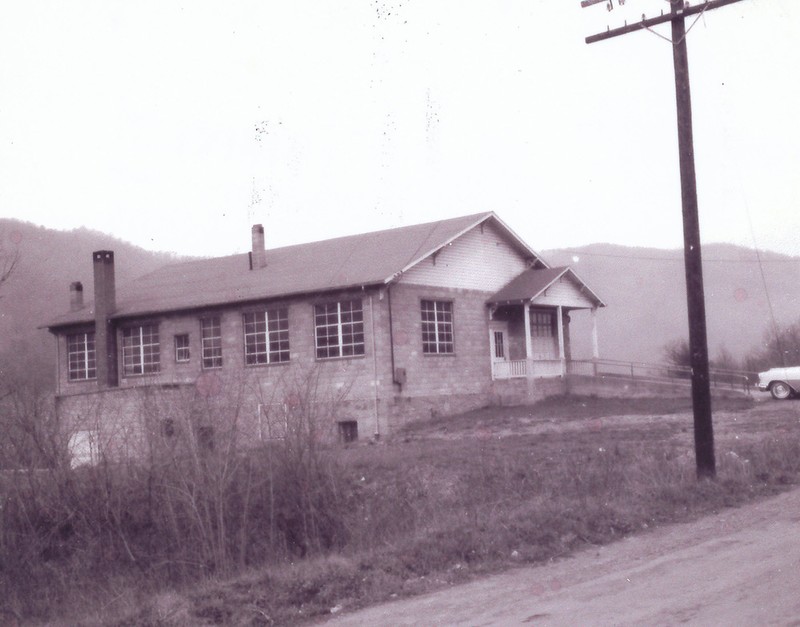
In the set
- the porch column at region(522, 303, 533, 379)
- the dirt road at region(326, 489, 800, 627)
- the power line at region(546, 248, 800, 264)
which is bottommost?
the dirt road at region(326, 489, 800, 627)

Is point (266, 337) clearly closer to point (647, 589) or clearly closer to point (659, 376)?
point (659, 376)

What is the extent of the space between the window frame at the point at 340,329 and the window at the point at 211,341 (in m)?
4.08

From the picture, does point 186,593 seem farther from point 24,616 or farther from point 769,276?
point 769,276

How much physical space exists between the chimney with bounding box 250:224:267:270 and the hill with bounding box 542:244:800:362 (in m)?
48.3

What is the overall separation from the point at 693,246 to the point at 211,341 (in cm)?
2104

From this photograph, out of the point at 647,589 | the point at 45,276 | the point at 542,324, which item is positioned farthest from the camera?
the point at 45,276

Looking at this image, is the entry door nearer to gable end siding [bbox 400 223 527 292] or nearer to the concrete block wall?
the concrete block wall

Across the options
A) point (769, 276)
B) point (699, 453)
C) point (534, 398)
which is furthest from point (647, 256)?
point (699, 453)

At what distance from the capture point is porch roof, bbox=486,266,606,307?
3195 centimetres

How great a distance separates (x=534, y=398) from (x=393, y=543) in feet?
71.4

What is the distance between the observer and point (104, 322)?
113 ft

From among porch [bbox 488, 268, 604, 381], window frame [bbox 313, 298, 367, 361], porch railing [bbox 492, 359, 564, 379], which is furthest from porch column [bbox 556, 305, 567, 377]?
window frame [bbox 313, 298, 367, 361]

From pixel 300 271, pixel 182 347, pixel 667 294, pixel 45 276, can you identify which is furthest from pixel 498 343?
pixel 667 294

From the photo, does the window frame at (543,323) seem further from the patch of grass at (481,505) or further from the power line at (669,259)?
the power line at (669,259)
